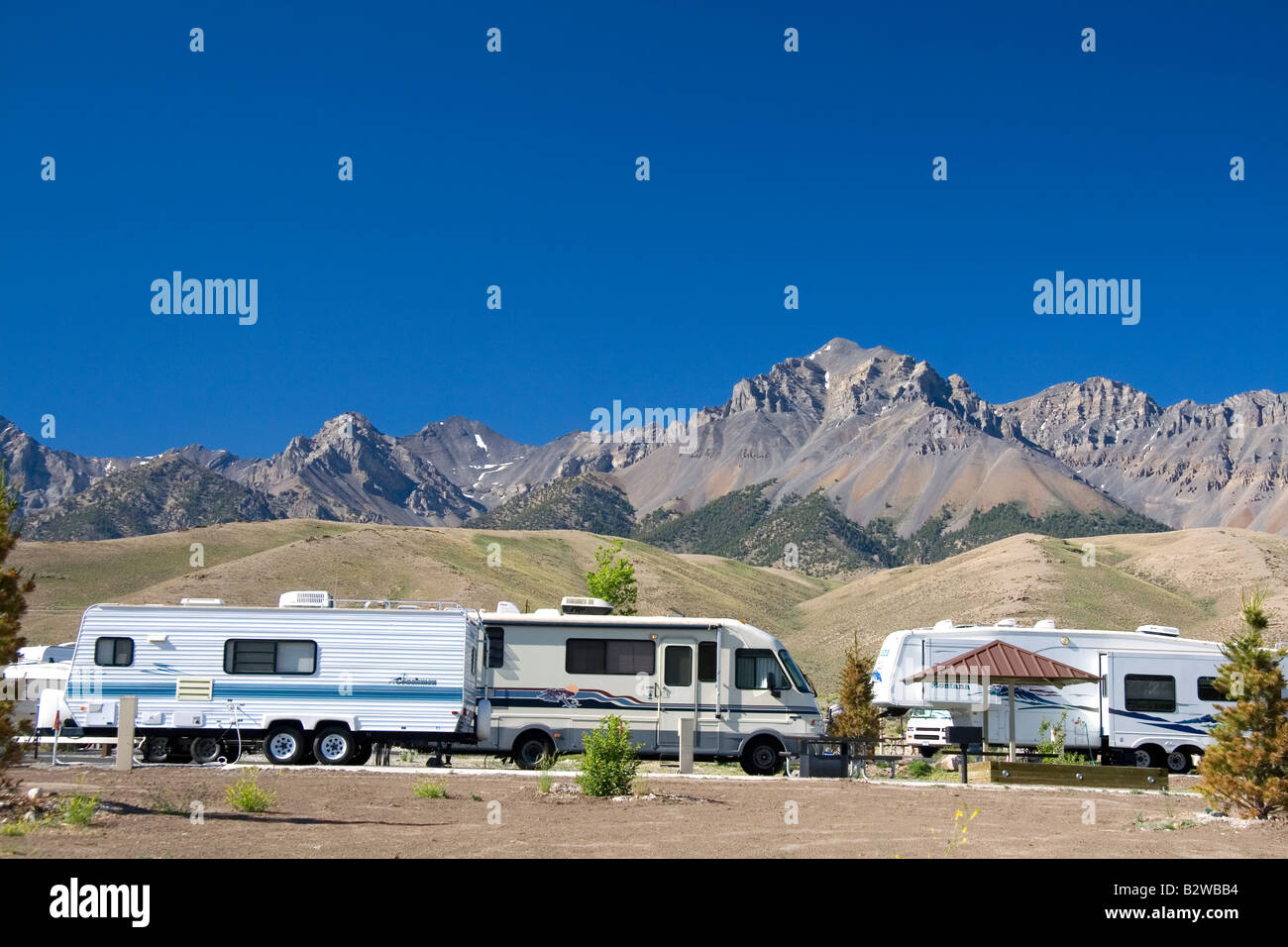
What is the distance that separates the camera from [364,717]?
23.5m

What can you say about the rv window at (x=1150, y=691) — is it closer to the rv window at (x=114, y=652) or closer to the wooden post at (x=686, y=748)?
the wooden post at (x=686, y=748)

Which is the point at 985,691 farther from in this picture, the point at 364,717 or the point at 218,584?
the point at 218,584

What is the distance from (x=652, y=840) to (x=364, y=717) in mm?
11137

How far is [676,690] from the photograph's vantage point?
24.5 metres

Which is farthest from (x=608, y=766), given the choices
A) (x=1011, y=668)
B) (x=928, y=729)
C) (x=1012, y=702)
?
(x=928, y=729)

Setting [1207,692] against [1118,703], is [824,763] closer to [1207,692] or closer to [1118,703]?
[1118,703]

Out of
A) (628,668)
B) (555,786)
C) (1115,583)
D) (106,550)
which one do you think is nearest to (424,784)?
(555,786)

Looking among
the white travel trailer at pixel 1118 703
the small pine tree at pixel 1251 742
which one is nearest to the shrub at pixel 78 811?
the small pine tree at pixel 1251 742

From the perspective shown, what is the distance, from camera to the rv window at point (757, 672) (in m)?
24.5

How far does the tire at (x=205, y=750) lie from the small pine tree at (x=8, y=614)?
29.1ft

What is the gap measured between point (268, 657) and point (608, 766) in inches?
355

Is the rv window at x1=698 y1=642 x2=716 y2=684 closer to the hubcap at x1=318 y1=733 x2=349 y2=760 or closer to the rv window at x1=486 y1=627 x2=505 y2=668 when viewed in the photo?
the rv window at x1=486 y1=627 x2=505 y2=668

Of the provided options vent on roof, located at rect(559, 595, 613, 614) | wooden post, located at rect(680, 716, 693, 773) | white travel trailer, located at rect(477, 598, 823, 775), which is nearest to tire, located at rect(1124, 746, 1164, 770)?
white travel trailer, located at rect(477, 598, 823, 775)

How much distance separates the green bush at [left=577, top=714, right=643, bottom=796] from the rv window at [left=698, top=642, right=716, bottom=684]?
6545mm
